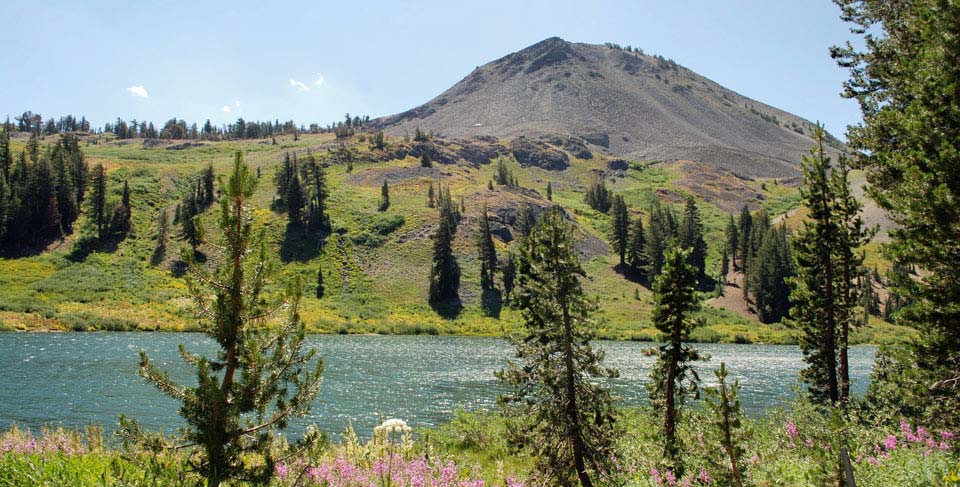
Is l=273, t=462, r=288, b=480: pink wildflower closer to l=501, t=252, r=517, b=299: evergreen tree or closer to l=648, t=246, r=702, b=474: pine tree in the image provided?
l=648, t=246, r=702, b=474: pine tree

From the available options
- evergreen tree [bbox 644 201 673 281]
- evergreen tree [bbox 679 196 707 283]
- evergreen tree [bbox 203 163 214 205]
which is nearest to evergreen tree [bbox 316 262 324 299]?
evergreen tree [bbox 203 163 214 205]

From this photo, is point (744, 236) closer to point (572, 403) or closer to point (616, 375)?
point (616, 375)

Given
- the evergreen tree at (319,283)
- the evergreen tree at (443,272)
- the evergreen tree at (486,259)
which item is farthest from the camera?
the evergreen tree at (486,259)

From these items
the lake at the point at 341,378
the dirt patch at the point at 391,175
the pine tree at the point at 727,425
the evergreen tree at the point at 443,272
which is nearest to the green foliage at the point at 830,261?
the lake at the point at 341,378

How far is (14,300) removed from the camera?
253 feet

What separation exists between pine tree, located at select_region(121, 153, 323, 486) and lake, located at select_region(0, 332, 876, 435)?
531 inches

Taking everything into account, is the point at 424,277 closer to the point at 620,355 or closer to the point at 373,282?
the point at 373,282

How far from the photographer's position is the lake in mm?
29867

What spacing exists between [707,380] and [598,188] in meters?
145

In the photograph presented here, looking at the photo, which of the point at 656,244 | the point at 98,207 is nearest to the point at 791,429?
the point at 656,244

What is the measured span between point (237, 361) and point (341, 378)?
3747 centimetres

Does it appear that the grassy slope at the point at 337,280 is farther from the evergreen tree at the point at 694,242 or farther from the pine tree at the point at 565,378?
the pine tree at the point at 565,378

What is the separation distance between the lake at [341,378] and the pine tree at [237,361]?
13.5 meters

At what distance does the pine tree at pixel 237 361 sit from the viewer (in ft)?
25.8
